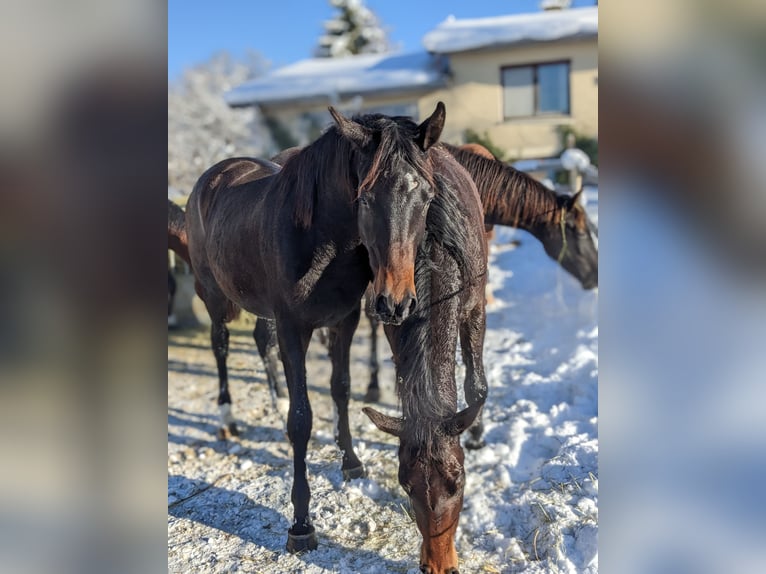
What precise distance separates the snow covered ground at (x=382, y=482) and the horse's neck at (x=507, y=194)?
1.42 m

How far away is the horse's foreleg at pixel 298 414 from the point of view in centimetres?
277

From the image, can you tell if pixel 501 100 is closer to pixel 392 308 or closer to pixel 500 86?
pixel 500 86

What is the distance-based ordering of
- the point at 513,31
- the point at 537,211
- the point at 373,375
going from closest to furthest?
the point at 373,375, the point at 537,211, the point at 513,31

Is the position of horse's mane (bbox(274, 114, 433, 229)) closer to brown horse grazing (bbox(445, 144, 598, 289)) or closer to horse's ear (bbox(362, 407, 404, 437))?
horse's ear (bbox(362, 407, 404, 437))

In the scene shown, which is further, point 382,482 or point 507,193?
point 507,193

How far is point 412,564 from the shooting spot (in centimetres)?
255

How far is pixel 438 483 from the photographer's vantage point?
6.59 ft

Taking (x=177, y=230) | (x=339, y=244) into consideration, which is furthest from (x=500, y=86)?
(x=339, y=244)

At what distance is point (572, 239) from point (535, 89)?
9367 mm

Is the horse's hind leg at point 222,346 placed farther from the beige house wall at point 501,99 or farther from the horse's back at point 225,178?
the beige house wall at point 501,99

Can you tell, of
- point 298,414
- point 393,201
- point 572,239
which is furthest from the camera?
point 572,239

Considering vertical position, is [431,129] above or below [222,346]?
above
